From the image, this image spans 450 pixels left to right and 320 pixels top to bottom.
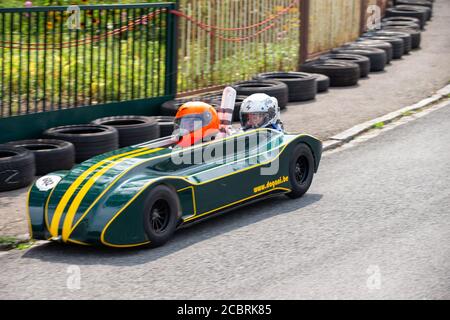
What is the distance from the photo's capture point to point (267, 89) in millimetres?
14633

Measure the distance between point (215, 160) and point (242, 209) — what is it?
826 mm

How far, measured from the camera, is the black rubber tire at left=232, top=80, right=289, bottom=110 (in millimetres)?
14609

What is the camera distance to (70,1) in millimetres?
17031

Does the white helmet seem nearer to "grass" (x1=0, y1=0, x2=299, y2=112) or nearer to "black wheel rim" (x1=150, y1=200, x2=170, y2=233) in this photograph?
"black wheel rim" (x1=150, y1=200, x2=170, y2=233)

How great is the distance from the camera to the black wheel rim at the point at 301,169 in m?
10.4

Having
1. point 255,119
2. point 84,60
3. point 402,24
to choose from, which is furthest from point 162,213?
point 402,24

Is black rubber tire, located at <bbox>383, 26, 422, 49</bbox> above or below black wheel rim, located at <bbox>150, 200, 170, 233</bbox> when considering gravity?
above

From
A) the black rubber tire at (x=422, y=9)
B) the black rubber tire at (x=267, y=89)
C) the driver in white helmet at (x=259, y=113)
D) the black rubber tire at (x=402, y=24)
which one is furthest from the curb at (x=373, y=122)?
the black rubber tire at (x=422, y=9)

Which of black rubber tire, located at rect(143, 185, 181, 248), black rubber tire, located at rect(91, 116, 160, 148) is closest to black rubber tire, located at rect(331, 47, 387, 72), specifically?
black rubber tire, located at rect(91, 116, 160, 148)

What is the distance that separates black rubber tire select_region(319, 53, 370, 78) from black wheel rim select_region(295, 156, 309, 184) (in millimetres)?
7833

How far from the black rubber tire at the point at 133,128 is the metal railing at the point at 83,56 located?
0.55 m

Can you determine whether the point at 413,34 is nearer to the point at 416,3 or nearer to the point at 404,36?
the point at 404,36

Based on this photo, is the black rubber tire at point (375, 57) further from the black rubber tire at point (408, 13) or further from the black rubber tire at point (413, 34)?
the black rubber tire at point (408, 13)

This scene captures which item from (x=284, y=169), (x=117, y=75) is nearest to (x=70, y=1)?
(x=117, y=75)
